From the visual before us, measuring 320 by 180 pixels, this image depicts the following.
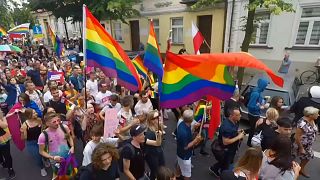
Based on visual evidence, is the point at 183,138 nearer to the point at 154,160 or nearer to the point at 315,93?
the point at 154,160

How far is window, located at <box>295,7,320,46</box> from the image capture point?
1120 cm

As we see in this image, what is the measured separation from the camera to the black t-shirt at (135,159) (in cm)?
340

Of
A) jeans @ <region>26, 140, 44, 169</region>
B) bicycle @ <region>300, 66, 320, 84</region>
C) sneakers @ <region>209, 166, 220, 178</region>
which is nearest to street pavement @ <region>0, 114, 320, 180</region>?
sneakers @ <region>209, 166, 220, 178</region>

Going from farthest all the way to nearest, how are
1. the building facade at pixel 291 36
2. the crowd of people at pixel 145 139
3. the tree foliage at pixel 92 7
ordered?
the tree foliage at pixel 92 7
the building facade at pixel 291 36
the crowd of people at pixel 145 139

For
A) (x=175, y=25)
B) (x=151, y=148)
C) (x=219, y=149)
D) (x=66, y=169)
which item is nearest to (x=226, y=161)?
(x=219, y=149)

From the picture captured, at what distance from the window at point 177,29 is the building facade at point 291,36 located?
14.8ft

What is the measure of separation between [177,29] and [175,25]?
0.34 m

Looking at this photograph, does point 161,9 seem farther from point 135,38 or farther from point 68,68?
point 68,68

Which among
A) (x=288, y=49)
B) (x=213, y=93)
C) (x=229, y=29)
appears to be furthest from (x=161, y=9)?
(x=213, y=93)

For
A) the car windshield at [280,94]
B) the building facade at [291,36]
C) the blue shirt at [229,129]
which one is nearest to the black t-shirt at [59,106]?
the blue shirt at [229,129]

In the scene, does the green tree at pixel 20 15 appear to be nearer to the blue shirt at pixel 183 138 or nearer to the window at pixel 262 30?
the window at pixel 262 30

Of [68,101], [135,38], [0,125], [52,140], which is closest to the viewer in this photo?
[52,140]

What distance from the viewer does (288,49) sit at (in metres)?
11.9

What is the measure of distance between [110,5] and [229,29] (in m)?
6.88
